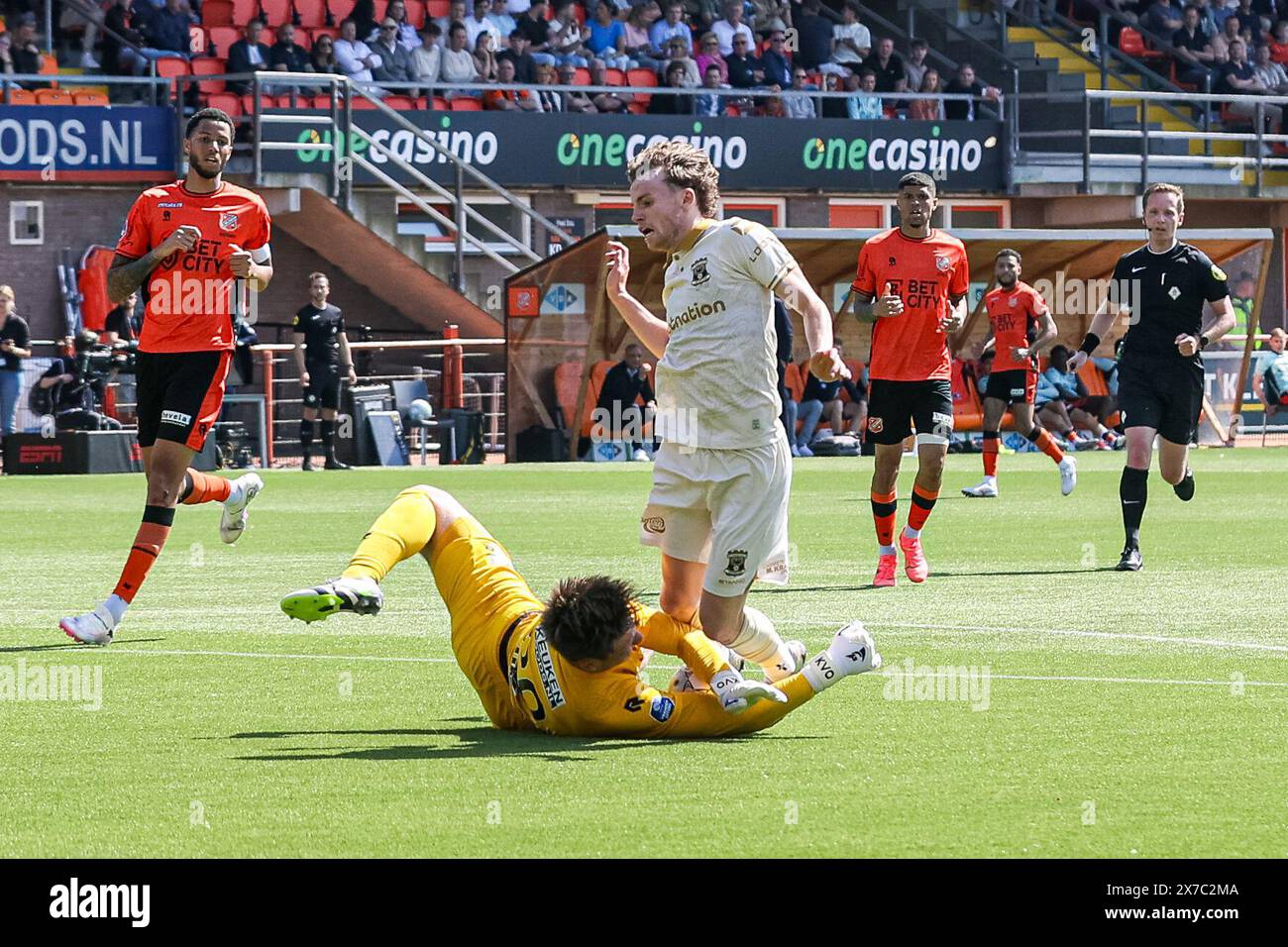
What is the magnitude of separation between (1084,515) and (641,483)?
663 cm

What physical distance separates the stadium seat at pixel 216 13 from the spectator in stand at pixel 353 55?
67.5 inches

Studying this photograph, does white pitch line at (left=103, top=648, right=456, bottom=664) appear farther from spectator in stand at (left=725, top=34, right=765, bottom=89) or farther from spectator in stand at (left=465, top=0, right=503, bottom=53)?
spectator in stand at (left=725, top=34, right=765, bottom=89)

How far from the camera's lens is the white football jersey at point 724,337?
27.0 ft

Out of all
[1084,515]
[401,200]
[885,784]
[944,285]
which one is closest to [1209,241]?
[401,200]

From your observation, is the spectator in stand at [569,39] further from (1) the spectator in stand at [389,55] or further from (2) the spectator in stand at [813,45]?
(2) the spectator in stand at [813,45]

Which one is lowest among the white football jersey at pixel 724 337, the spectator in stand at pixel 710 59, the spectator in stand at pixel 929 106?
the white football jersey at pixel 724 337

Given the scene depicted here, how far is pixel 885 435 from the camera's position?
1396 centimetres

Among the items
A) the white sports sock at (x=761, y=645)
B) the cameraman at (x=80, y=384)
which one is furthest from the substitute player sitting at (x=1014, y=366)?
the white sports sock at (x=761, y=645)

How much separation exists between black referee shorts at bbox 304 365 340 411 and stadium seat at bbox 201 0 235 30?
8418mm

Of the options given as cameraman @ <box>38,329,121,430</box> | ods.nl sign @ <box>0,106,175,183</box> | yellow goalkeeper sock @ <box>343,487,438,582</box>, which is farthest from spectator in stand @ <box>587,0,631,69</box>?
yellow goalkeeper sock @ <box>343,487,438,582</box>

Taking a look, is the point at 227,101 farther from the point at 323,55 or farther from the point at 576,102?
the point at 576,102

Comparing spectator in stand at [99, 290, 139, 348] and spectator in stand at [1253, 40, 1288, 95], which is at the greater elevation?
spectator in stand at [1253, 40, 1288, 95]

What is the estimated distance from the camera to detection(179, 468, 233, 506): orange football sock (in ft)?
37.5

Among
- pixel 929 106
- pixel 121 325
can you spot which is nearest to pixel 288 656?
pixel 121 325
